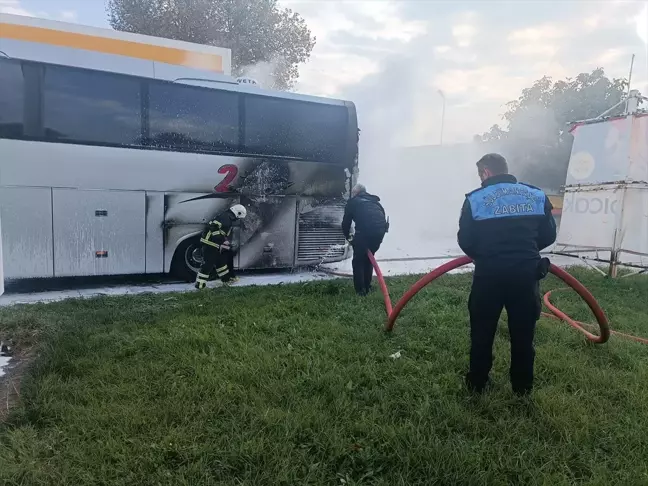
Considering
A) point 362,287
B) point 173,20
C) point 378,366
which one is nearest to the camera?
point 378,366

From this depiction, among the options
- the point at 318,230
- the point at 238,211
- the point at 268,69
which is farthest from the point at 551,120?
the point at 238,211

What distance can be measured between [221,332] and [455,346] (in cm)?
222

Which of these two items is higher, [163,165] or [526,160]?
[526,160]

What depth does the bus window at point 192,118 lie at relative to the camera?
7.30m

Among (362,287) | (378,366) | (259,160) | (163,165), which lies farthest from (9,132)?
(378,366)

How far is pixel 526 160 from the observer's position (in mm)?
23750

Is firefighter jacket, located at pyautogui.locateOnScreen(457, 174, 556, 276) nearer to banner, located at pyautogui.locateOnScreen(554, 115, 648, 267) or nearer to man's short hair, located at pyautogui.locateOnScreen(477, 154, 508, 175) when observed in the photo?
man's short hair, located at pyautogui.locateOnScreen(477, 154, 508, 175)

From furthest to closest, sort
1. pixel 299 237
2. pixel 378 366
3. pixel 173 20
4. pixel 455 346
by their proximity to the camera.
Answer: pixel 173 20 → pixel 299 237 → pixel 455 346 → pixel 378 366

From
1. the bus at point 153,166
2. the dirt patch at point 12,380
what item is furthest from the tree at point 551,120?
the dirt patch at point 12,380

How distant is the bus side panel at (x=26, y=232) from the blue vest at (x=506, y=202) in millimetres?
5780

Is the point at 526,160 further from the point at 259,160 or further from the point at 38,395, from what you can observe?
the point at 38,395

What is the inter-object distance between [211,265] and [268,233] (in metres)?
1.32

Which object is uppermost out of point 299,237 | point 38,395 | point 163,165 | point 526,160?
point 526,160

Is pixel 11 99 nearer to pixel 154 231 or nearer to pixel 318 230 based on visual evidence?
pixel 154 231
